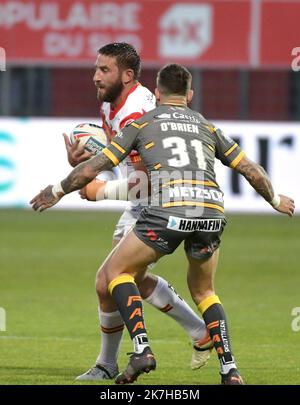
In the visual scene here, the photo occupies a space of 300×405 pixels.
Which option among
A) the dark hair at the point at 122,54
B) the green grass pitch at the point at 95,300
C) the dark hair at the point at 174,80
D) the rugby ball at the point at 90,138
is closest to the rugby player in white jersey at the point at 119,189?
the dark hair at the point at 122,54

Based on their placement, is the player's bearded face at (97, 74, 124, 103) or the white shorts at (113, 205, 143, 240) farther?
the white shorts at (113, 205, 143, 240)

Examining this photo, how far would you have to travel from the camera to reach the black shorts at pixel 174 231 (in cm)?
795

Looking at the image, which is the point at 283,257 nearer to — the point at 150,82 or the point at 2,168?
the point at 2,168

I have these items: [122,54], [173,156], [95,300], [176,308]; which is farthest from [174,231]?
[95,300]

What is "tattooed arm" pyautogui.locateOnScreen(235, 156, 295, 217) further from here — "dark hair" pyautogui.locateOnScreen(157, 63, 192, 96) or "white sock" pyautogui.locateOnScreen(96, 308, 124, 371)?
"white sock" pyautogui.locateOnScreen(96, 308, 124, 371)

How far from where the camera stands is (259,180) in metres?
8.28

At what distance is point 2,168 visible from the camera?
2064 centimetres

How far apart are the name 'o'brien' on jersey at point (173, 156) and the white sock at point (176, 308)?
42.6 inches

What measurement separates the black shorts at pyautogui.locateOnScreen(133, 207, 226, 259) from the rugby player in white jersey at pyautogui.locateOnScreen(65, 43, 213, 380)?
1.93 ft

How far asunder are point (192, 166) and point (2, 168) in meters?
12.9

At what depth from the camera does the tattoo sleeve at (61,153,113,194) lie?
7.99m

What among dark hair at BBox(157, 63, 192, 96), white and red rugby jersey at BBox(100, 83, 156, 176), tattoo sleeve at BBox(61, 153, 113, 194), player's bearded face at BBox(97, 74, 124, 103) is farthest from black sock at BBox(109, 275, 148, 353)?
player's bearded face at BBox(97, 74, 124, 103)

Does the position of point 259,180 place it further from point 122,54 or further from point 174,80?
point 122,54

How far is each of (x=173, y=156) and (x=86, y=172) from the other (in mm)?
561
